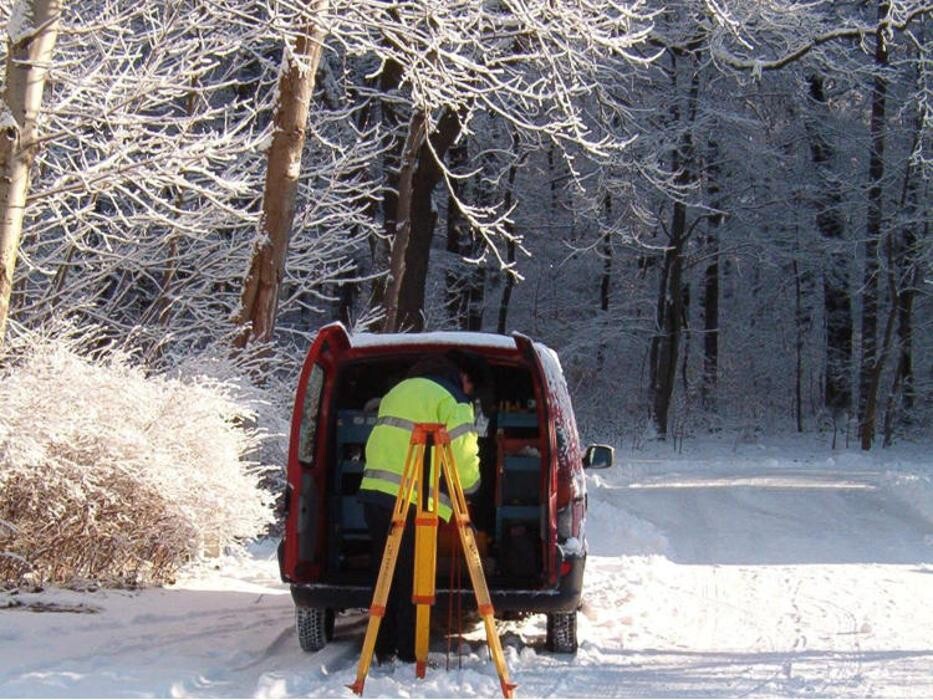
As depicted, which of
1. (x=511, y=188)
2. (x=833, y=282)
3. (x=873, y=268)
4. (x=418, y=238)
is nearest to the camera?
(x=418, y=238)

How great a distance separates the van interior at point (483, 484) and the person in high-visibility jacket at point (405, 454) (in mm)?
368

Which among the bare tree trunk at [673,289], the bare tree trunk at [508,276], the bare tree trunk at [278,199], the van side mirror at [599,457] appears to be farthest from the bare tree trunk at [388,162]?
the van side mirror at [599,457]

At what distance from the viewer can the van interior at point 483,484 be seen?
732cm

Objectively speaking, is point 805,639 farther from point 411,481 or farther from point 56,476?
point 56,476

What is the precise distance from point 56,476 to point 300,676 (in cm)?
274

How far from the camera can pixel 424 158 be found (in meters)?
20.7

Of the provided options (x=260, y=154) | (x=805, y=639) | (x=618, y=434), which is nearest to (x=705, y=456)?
(x=618, y=434)

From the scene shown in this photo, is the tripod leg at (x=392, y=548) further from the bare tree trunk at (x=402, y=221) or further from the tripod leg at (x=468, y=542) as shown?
the bare tree trunk at (x=402, y=221)

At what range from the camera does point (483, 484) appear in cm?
789

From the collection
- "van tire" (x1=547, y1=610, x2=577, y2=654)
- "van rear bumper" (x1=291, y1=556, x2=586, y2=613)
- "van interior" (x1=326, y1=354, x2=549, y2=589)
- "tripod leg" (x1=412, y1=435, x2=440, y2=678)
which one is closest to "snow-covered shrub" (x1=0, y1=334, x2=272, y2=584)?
"van interior" (x1=326, y1=354, x2=549, y2=589)

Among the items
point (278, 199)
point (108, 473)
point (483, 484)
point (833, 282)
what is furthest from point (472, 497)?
point (833, 282)

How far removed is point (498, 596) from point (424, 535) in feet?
2.23

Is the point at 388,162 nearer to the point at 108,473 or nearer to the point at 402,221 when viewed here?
the point at 402,221

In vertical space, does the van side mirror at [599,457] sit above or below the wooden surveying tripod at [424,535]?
above
